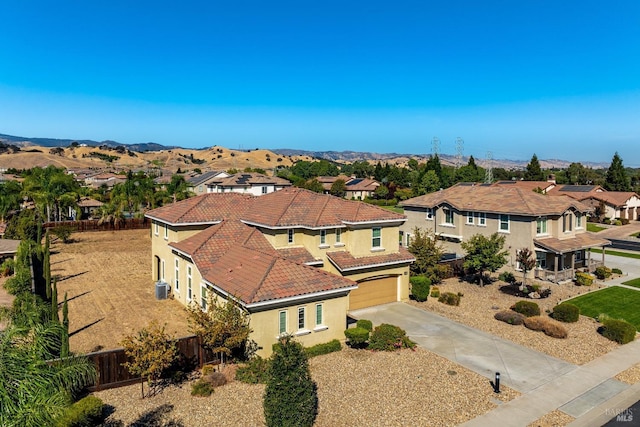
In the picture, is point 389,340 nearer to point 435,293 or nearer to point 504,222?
point 435,293

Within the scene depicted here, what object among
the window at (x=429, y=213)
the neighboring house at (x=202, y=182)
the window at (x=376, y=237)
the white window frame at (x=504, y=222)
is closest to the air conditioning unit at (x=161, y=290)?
the window at (x=376, y=237)

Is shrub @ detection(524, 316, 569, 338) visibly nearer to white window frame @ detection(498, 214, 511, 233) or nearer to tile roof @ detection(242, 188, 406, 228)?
tile roof @ detection(242, 188, 406, 228)

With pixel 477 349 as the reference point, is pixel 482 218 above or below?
above

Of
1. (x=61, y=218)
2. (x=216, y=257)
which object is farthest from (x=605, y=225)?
(x=61, y=218)

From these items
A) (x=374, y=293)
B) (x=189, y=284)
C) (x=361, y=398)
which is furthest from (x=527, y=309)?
(x=189, y=284)

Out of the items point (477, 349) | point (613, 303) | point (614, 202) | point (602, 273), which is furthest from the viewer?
point (614, 202)

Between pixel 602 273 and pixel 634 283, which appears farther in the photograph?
pixel 602 273

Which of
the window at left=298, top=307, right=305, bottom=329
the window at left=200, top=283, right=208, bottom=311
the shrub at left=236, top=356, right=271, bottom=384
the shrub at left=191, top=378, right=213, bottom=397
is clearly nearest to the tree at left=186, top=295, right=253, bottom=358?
the shrub at left=236, top=356, right=271, bottom=384
